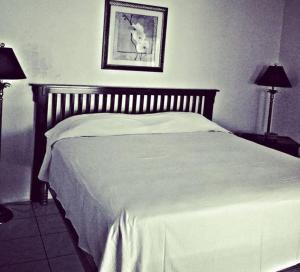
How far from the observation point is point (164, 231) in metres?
1.60

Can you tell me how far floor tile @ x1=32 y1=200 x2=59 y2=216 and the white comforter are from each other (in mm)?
543

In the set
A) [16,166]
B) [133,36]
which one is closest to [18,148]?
[16,166]

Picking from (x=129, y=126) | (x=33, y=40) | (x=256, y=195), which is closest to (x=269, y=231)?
→ (x=256, y=195)

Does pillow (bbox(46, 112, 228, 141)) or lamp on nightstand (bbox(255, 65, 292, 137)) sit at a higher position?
lamp on nightstand (bbox(255, 65, 292, 137))

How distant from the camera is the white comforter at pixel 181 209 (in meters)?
1.59

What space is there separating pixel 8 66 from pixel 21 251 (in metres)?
1.21

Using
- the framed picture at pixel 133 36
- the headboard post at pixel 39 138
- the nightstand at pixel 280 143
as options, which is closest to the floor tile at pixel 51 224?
the headboard post at pixel 39 138

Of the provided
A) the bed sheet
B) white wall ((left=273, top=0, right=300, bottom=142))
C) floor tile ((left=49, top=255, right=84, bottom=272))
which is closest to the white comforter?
the bed sheet

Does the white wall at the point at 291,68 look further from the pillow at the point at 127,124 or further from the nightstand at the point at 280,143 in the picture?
the pillow at the point at 127,124

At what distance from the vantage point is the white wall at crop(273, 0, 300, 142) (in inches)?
150

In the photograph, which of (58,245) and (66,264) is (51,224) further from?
(66,264)

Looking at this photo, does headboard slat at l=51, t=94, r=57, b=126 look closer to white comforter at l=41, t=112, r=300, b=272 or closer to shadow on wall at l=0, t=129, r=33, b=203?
shadow on wall at l=0, t=129, r=33, b=203

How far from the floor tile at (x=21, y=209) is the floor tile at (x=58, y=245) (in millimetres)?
388

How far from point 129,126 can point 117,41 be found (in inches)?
30.1
